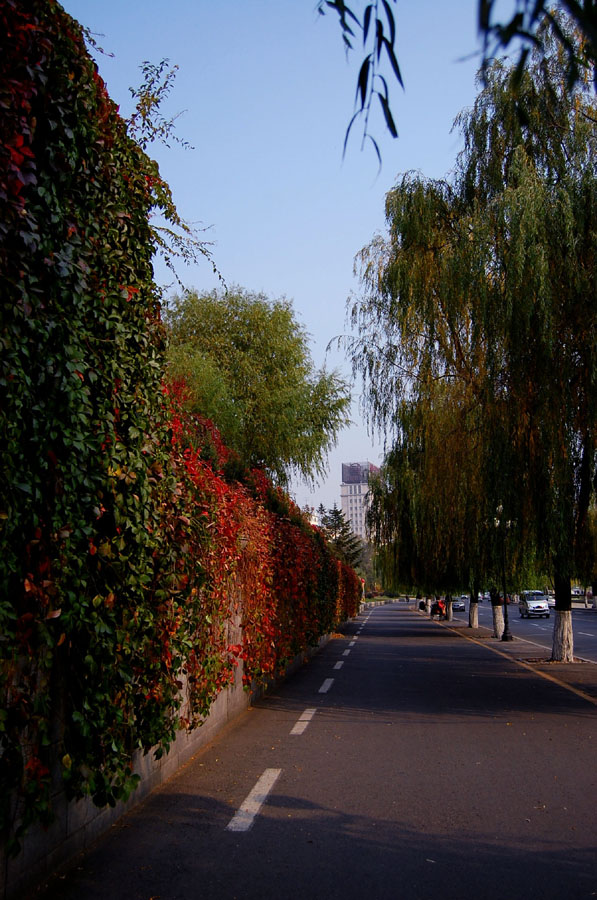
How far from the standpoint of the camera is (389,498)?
96.4ft

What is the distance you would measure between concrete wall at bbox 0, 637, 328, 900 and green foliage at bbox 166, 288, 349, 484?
15697 mm

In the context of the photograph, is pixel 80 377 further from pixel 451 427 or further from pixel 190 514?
pixel 451 427

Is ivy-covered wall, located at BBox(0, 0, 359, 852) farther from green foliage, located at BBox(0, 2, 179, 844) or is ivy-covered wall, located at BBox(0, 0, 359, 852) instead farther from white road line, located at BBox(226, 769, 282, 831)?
white road line, located at BBox(226, 769, 282, 831)

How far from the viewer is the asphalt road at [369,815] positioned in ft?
14.4

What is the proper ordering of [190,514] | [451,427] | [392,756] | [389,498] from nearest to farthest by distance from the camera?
[190,514] → [392,756] → [451,427] → [389,498]

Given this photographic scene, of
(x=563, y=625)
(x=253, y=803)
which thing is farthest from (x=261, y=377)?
(x=253, y=803)

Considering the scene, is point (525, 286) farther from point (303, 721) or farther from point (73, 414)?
point (73, 414)

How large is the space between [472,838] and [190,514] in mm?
3061

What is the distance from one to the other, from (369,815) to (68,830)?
84.6 inches

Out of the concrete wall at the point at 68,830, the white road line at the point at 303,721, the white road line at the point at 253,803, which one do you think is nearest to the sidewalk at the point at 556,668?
the white road line at the point at 303,721

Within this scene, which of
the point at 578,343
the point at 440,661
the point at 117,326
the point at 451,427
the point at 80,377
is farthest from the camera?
the point at 440,661

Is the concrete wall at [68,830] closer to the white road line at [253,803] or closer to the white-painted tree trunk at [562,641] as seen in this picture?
the white road line at [253,803]

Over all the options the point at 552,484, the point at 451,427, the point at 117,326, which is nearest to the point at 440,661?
the point at 451,427

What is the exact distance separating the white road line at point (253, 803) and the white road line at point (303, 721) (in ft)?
Result: 7.50
